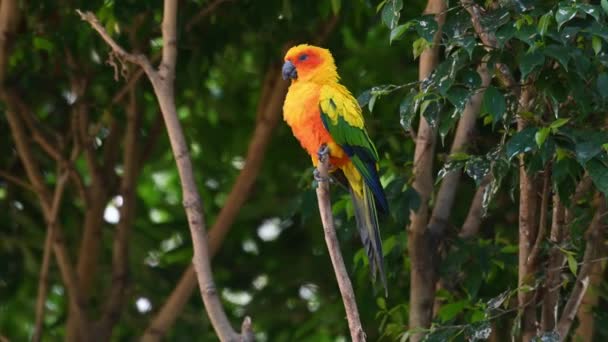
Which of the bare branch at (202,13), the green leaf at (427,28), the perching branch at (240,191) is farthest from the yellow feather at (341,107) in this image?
the perching branch at (240,191)

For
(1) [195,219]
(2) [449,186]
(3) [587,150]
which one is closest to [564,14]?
(3) [587,150]

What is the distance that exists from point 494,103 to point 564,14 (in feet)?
1.40

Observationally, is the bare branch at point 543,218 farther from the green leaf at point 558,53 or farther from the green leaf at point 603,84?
the green leaf at point 558,53

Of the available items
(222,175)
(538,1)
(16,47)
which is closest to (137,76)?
(16,47)

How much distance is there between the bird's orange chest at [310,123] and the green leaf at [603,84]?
1.23 m

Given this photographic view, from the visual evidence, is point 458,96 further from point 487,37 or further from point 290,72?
point 290,72

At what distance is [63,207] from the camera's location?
7.16 m

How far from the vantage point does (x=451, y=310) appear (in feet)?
17.2

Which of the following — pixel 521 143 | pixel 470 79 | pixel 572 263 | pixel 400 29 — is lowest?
pixel 572 263

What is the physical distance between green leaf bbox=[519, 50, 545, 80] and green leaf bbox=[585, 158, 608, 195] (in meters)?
0.38

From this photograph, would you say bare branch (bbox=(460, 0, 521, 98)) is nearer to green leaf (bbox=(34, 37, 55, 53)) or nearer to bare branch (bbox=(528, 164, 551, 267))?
bare branch (bbox=(528, 164, 551, 267))

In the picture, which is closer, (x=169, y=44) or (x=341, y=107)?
(x=169, y=44)

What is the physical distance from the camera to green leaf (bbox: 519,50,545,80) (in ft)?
12.3

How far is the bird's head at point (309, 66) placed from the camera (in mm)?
5000
